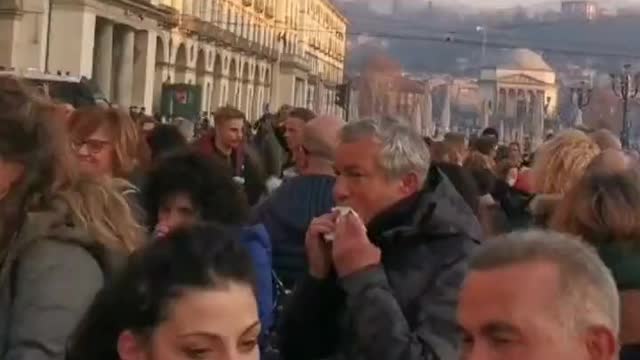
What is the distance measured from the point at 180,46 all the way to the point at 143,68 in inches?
384

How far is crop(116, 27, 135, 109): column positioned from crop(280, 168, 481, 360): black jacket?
Result: 1811 inches

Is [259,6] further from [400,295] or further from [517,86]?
[400,295]

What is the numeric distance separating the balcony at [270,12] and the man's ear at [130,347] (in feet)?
298

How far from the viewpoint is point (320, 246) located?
470 centimetres

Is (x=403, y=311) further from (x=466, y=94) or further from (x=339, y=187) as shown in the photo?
(x=466, y=94)

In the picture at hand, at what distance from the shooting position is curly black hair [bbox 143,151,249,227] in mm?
5305

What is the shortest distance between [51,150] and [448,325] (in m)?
1.37

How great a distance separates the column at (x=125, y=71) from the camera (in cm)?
5075

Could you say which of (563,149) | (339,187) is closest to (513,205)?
(563,149)

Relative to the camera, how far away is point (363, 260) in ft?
14.6

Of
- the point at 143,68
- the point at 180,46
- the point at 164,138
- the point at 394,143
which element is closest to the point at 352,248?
the point at 394,143

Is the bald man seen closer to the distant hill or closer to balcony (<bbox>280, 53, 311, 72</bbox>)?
balcony (<bbox>280, 53, 311, 72</bbox>)

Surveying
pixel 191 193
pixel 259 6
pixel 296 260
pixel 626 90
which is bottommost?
pixel 296 260

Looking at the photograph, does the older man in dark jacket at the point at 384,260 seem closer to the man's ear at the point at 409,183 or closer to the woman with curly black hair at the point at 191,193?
the man's ear at the point at 409,183
